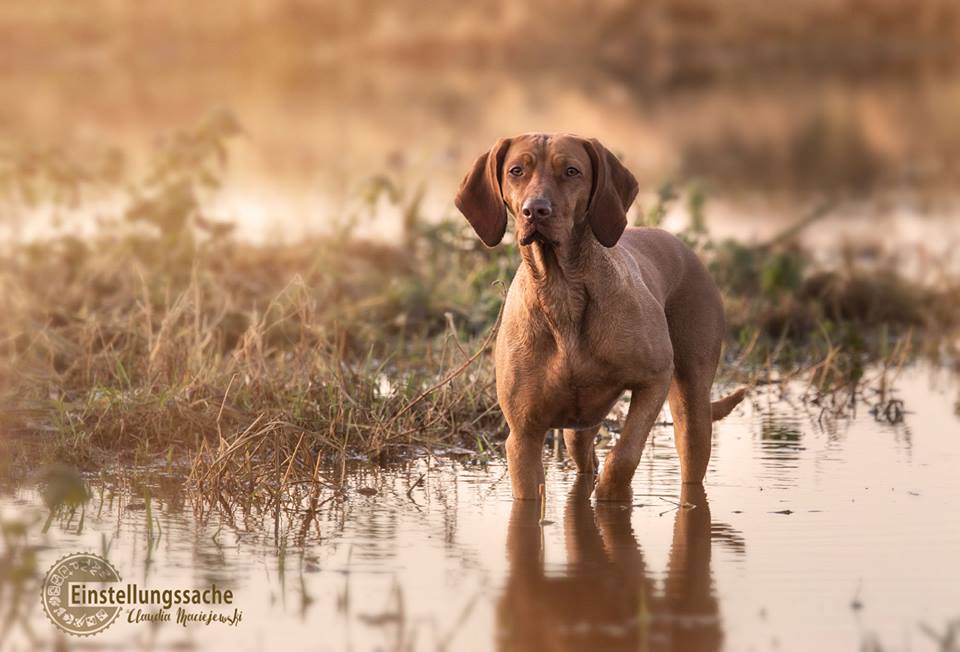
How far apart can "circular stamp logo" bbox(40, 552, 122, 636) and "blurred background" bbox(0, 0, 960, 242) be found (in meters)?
6.70

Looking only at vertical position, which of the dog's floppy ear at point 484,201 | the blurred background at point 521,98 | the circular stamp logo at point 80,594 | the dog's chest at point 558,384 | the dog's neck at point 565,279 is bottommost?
the circular stamp logo at point 80,594

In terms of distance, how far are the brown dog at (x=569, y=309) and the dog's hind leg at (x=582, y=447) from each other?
796 mm

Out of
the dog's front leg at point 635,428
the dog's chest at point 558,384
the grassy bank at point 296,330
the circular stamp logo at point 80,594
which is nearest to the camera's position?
the circular stamp logo at point 80,594

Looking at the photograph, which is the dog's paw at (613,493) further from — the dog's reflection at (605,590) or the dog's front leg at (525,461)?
the dog's front leg at (525,461)

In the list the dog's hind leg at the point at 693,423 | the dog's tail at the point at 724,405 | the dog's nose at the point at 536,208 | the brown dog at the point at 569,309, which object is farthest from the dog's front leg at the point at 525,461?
the dog's tail at the point at 724,405

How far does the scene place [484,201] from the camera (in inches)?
310

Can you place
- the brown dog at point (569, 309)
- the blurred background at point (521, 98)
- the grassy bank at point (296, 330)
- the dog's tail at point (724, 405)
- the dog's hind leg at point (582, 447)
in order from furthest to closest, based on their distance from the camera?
1. the blurred background at point (521, 98)
2. the grassy bank at point (296, 330)
3. the dog's tail at point (724, 405)
4. the dog's hind leg at point (582, 447)
5. the brown dog at point (569, 309)

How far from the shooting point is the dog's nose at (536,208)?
734cm

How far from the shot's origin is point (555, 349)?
783 centimetres

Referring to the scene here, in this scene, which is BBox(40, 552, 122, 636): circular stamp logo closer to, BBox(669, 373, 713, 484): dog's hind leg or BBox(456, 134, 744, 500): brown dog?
BBox(456, 134, 744, 500): brown dog

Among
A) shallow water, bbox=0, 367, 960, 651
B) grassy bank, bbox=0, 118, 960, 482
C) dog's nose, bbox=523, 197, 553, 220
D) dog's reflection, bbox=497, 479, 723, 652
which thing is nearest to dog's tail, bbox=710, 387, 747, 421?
shallow water, bbox=0, 367, 960, 651

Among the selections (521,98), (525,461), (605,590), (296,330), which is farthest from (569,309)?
(521,98)

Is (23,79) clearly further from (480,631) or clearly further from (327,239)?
(480,631)

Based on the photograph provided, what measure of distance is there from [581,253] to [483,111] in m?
28.4
